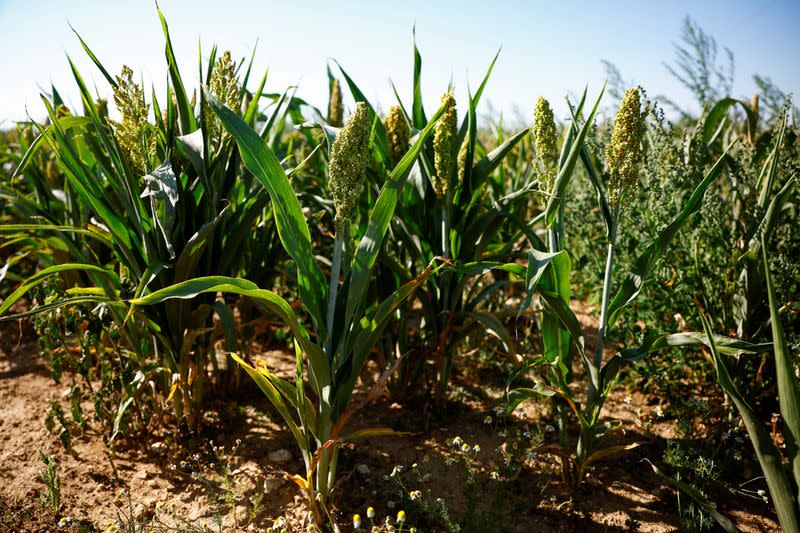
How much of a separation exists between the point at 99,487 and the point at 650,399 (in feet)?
6.96

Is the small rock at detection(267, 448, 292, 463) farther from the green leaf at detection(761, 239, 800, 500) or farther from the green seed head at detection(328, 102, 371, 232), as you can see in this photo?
the green leaf at detection(761, 239, 800, 500)

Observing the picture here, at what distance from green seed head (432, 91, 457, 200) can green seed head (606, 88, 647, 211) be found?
0.52 m

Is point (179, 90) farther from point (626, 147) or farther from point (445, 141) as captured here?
point (626, 147)

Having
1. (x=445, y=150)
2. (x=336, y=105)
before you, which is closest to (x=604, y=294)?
(x=445, y=150)

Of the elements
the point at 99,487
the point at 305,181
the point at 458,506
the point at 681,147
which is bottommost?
the point at 99,487

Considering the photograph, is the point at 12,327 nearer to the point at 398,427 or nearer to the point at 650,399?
the point at 398,427

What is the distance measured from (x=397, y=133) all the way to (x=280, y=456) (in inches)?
50.4

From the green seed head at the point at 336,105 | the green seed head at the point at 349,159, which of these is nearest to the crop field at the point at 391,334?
the green seed head at the point at 349,159

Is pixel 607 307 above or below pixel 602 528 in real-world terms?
above

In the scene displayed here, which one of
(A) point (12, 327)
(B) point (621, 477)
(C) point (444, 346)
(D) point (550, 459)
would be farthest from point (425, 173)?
(A) point (12, 327)

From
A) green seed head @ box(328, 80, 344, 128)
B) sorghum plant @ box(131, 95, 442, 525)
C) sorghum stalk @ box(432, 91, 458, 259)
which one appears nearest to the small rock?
sorghum plant @ box(131, 95, 442, 525)

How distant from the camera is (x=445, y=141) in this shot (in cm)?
176

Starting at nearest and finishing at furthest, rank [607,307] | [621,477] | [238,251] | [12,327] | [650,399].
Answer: [607,307] → [621,477] → [238,251] → [650,399] → [12,327]

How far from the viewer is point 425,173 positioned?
1980 mm
